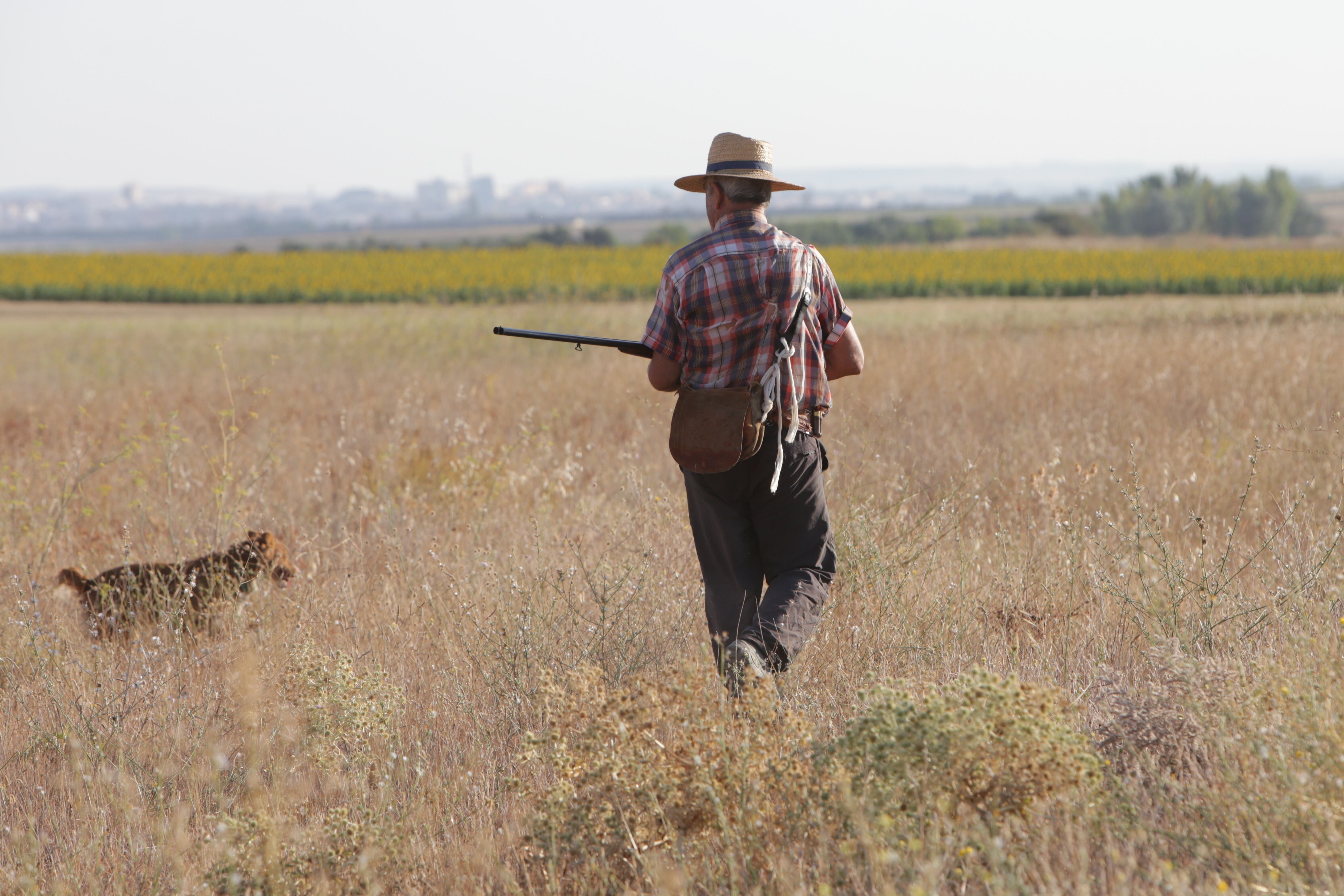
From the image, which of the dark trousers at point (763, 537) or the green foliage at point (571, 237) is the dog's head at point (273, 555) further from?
the green foliage at point (571, 237)

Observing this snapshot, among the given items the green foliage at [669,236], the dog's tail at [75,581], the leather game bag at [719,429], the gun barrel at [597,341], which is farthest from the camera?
the green foliage at [669,236]

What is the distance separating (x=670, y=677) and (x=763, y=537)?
85 centimetres

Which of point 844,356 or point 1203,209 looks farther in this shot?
point 1203,209

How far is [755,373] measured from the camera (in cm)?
351

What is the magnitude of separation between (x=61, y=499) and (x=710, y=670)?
4138 millimetres

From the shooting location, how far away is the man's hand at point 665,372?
356 centimetres

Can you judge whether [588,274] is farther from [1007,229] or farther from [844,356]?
[1007,229]

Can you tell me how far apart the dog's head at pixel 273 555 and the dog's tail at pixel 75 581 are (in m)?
0.74

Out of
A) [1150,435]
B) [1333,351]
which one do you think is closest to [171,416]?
[1150,435]

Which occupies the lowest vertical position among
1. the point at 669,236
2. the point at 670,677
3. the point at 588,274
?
the point at 670,677

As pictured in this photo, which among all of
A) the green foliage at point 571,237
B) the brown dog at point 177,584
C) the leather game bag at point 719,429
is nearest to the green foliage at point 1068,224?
the green foliage at point 571,237

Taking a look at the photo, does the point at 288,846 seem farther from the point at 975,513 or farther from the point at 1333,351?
the point at 1333,351

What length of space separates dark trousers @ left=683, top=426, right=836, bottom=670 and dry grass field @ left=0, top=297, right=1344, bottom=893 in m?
0.30

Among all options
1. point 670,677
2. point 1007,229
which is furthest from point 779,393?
point 1007,229
